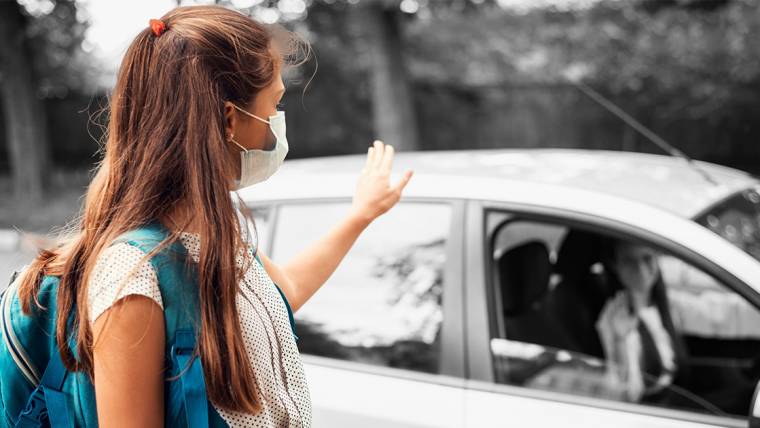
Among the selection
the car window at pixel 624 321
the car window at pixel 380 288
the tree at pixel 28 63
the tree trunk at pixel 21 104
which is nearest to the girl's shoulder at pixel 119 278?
the car window at pixel 380 288

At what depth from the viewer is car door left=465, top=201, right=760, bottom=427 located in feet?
6.82

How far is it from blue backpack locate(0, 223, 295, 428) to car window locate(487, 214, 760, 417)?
154cm

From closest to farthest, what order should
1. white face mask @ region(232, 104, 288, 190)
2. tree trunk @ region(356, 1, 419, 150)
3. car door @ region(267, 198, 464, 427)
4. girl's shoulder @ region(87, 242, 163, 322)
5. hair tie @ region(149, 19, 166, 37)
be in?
girl's shoulder @ region(87, 242, 163, 322) → hair tie @ region(149, 19, 166, 37) → white face mask @ region(232, 104, 288, 190) → car door @ region(267, 198, 464, 427) → tree trunk @ region(356, 1, 419, 150)

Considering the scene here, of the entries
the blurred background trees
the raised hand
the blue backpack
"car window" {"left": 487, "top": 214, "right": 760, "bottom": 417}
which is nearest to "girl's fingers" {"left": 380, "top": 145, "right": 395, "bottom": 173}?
the raised hand

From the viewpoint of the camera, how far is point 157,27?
1.35 meters

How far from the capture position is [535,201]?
7.47ft

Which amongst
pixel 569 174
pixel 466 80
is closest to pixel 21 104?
pixel 466 80

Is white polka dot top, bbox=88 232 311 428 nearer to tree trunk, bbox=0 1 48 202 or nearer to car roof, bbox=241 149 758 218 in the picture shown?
car roof, bbox=241 149 758 218

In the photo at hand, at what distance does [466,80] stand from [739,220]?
43.0 ft

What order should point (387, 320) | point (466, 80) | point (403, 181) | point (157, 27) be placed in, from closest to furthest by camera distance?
1. point (157, 27)
2. point (403, 181)
3. point (387, 320)
4. point (466, 80)

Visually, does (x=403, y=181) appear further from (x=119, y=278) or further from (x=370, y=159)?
(x=119, y=278)

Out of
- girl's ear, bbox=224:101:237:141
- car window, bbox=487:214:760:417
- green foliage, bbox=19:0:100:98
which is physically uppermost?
green foliage, bbox=19:0:100:98

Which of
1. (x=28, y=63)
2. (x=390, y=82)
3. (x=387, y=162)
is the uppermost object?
(x=28, y=63)

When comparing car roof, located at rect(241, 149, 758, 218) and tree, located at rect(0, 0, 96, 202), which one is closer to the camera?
car roof, located at rect(241, 149, 758, 218)
